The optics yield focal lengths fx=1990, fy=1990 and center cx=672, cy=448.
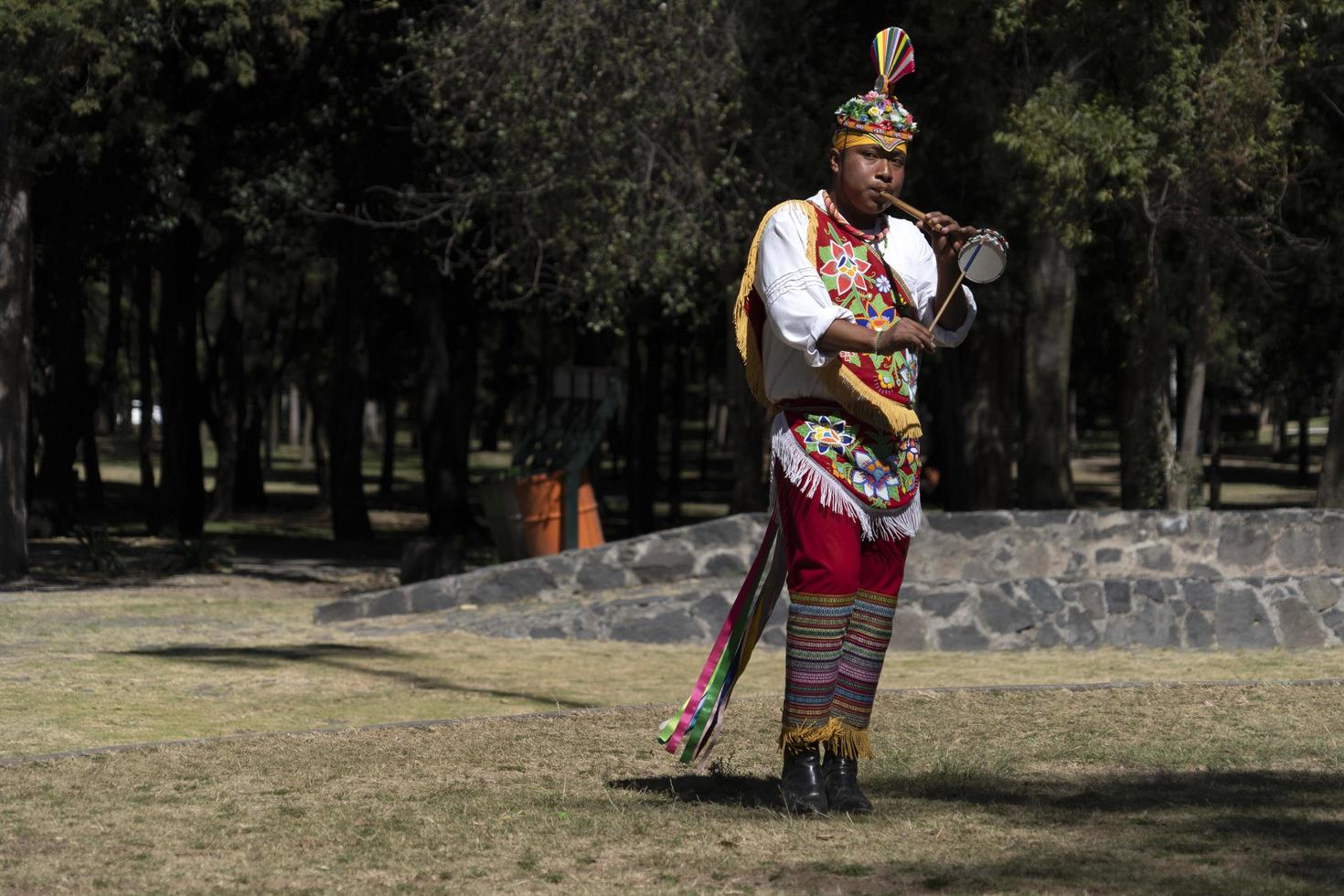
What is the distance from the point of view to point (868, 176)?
659cm

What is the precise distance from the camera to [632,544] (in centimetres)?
1497

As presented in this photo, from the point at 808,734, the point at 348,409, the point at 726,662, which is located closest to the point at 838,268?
the point at 726,662

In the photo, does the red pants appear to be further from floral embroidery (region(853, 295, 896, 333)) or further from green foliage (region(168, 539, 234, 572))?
green foliage (region(168, 539, 234, 572))

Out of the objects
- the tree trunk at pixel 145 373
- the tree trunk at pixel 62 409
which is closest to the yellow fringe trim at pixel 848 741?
the tree trunk at pixel 62 409

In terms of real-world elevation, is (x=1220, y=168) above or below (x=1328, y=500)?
above

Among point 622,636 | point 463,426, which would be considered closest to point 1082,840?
point 622,636

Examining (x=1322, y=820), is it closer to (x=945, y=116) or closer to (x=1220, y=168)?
(x=1220, y=168)

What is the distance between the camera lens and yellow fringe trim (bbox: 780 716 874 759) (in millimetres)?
6418

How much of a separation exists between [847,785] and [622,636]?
23.6 ft

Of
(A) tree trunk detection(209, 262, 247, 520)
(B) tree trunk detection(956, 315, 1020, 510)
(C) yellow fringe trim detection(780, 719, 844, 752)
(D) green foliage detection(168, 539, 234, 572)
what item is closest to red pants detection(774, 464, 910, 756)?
(C) yellow fringe trim detection(780, 719, 844, 752)

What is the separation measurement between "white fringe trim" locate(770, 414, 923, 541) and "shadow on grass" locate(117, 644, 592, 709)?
419cm

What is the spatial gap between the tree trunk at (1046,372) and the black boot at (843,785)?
14659 mm

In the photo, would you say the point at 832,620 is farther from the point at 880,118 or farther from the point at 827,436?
the point at 880,118

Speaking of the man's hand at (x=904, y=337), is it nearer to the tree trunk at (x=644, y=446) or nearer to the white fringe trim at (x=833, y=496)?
the white fringe trim at (x=833, y=496)
